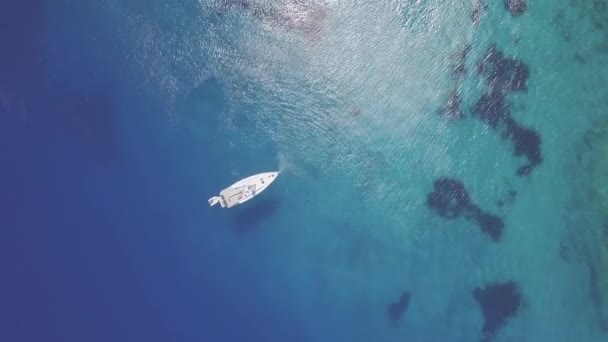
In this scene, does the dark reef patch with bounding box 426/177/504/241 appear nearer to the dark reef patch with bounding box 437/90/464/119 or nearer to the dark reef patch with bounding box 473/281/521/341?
the dark reef patch with bounding box 473/281/521/341

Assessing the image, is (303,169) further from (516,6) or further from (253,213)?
(516,6)

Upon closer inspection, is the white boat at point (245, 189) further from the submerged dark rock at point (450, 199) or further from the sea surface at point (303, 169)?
the submerged dark rock at point (450, 199)

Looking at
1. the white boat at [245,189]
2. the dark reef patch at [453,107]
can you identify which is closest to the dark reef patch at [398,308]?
the white boat at [245,189]

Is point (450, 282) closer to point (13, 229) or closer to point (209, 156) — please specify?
point (209, 156)

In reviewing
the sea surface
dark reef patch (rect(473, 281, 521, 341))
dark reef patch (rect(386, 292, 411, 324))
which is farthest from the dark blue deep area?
dark reef patch (rect(473, 281, 521, 341))

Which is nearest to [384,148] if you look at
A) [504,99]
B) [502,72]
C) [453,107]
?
[453,107]

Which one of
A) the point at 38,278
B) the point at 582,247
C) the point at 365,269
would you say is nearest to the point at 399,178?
the point at 365,269

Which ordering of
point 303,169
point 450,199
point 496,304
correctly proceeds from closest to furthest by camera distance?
1. point 496,304
2. point 450,199
3. point 303,169
